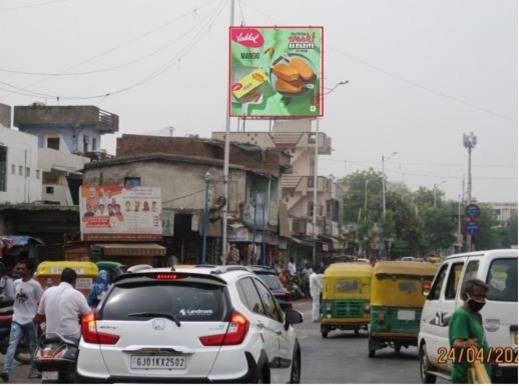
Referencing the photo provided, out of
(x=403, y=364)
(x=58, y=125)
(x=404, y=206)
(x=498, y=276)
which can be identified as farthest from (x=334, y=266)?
(x=404, y=206)

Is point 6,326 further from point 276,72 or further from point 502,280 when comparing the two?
point 276,72

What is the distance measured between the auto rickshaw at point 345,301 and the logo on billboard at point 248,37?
23.9 metres

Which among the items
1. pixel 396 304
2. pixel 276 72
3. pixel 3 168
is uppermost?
pixel 276 72

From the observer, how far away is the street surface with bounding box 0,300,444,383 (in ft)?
52.0

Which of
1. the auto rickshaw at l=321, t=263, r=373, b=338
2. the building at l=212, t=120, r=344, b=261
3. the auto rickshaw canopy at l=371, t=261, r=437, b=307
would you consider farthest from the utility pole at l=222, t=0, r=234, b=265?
the building at l=212, t=120, r=344, b=261

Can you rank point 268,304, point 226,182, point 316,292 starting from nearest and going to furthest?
point 268,304 < point 316,292 < point 226,182

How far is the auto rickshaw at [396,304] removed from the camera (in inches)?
803

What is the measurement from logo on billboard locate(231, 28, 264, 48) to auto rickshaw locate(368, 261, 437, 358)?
29101 millimetres

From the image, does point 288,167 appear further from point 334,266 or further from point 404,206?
point 404,206

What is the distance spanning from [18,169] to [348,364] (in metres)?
30.1

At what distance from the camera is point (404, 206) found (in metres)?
106

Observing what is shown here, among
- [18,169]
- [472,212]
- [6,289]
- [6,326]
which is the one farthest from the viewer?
[18,169]

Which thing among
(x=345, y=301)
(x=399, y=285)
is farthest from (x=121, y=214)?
(x=399, y=285)

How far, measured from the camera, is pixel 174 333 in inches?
375
